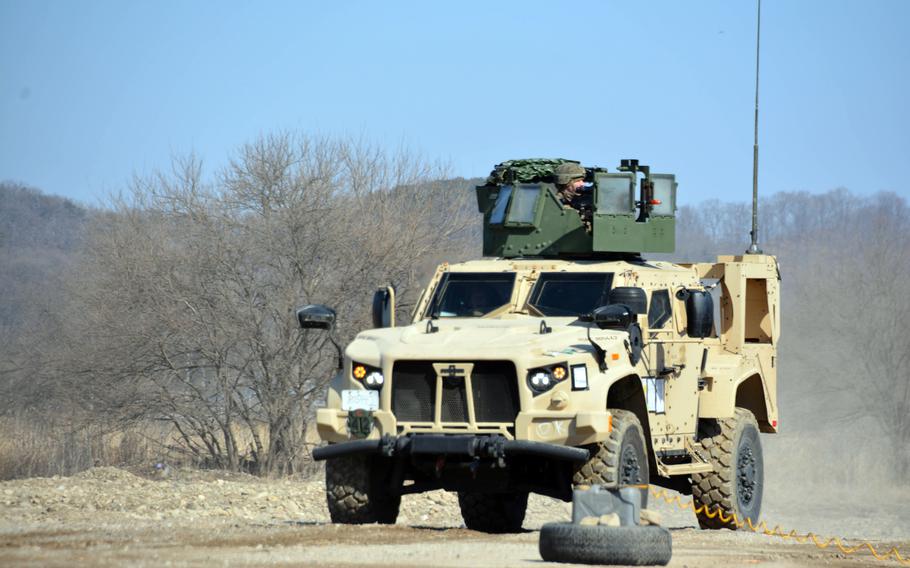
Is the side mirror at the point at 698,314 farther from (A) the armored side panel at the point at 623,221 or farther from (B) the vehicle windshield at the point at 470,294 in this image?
(B) the vehicle windshield at the point at 470,294

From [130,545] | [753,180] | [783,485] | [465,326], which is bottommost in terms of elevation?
[783,485]

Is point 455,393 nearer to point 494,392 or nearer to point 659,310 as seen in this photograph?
point 494,392

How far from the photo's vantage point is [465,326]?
523 inches

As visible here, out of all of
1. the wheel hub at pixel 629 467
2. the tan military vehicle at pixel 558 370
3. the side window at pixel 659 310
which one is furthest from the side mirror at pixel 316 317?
the side window at pixel 659 310

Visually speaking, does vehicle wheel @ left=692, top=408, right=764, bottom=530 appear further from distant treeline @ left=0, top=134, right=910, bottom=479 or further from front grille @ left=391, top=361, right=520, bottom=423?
distant treeline @ left=0, top=134, right=910, bottom=479

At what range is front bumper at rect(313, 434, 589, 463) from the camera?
38.7 feet

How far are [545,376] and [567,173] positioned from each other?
4.08 m

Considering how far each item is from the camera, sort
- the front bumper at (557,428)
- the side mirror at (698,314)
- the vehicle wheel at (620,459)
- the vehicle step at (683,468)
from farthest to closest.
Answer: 1. the vehicle step at (683,468)
2. the side mirror at (698,314)
3. the vehicle wheel at (620,459)
4. the front bumper at (557,428)

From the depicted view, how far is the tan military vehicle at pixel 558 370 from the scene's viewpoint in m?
12.1

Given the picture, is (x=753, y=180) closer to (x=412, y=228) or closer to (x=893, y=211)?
(x=412, y=228)

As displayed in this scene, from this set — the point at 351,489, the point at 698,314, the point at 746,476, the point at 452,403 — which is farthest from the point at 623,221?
the point at 351,489

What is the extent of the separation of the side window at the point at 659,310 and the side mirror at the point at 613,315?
1.42m

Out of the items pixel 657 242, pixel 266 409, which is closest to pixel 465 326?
pixel 657 242

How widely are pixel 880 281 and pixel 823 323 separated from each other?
1.99m
